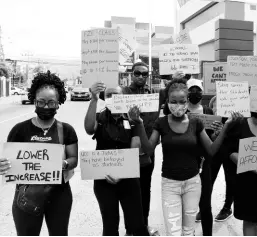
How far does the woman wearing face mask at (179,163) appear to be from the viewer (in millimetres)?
2596

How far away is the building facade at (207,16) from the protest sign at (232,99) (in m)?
19.7

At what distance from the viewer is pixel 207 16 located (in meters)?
25.5

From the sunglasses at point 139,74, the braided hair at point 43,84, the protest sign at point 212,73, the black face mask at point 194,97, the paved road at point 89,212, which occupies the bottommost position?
the paved road at point 89,212

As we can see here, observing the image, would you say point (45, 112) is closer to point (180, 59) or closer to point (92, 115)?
point (92, 115)

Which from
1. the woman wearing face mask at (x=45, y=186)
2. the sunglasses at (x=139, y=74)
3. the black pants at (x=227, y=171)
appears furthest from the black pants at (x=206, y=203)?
the woman wearing face mask at (x=45, y=186)

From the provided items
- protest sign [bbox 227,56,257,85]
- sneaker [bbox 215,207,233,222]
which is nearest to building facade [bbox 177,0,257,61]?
protest sign [bbox 227,56,257,85]

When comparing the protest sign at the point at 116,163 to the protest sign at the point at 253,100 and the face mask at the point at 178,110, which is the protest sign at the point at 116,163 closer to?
the face mask at the point at 178,110

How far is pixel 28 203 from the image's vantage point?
90.4 inches

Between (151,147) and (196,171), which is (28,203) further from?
(196,171)

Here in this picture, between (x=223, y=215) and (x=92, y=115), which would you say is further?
(x=223, y=215)

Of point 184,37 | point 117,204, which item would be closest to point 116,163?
point 117,204

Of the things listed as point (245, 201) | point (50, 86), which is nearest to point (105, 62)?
point (50, 86)

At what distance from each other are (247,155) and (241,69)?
1.09 metres

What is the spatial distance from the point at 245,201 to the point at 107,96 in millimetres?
1552
